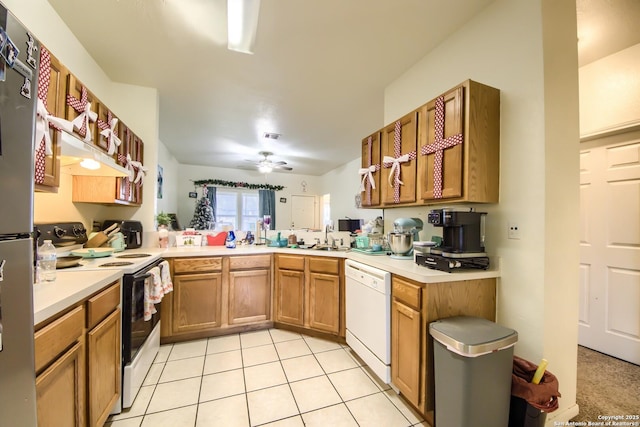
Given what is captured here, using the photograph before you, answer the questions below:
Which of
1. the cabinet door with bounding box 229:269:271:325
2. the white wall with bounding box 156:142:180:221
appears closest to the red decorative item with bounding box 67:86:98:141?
the cabinet door with bounding box 229:269:271:325

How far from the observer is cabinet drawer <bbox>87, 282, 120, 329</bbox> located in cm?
118

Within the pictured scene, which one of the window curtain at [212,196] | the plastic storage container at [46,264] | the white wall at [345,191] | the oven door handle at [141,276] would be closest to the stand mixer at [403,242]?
the oven door handle at [141,276]

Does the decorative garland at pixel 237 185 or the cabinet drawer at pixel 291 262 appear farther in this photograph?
the decorative garland at pixel 237 185

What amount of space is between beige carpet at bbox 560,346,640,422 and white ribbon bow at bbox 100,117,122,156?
3.73 metres

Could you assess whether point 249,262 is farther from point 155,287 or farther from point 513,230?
point 513,230

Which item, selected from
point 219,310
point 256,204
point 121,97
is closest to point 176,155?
point 256,204

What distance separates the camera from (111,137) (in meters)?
2.02

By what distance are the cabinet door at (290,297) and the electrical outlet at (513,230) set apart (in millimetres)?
1782

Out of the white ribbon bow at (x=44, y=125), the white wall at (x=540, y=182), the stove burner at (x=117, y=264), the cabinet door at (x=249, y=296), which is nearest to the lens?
the white ribbon bow at (x=44, y=125)

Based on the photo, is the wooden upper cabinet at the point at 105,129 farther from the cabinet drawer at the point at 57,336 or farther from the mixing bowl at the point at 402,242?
the mixing bowl at the point at 402,242

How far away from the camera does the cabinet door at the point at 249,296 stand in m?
2.57

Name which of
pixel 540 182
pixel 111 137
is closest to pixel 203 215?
pixel 111 137

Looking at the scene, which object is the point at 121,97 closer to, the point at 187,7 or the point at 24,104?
the point at 187,7

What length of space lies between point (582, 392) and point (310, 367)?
194 centimetres
